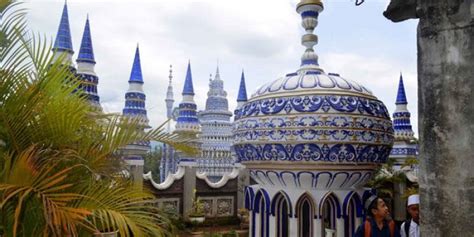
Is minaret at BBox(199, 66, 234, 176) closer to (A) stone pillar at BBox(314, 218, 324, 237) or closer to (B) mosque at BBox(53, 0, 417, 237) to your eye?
(B) mosque at BBox(53, 0, 417, 237)

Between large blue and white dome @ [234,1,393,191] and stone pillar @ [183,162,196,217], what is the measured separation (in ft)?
26.5

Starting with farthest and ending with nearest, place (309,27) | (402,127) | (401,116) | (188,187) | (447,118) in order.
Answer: (401,116)
(402,127)
(188,187)
(309,27)
(447,118)

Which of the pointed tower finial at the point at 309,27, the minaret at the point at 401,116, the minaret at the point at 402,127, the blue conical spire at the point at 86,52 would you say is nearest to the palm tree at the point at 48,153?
the pointed tower finial at the point at 309,27

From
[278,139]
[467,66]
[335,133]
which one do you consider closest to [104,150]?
[278,139]

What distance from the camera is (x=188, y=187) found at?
12.3 m

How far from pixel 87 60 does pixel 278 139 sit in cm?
877

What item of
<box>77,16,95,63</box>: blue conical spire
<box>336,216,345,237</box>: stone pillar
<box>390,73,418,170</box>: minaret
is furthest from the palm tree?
<box>390,73,418,170</box>: minaret

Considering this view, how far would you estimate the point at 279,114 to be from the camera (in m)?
4.07

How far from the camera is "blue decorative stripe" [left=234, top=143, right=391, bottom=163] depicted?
3938 millimetres

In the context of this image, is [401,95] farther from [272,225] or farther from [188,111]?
[272,225]

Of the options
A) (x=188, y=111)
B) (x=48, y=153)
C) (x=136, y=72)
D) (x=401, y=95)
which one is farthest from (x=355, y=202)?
(x=401, y=95)

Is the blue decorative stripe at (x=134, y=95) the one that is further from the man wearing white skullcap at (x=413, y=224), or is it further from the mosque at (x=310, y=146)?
the man wearing white skullcap at (x=413, y=224)

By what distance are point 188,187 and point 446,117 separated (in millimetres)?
10448

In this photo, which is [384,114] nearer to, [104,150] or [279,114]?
[279,114]
